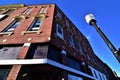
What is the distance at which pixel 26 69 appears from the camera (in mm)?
6656

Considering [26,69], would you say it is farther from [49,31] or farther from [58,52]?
[49,31]

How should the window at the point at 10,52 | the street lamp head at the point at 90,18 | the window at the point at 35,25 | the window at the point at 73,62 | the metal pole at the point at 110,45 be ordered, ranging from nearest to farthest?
1. the metal pole at the point at 110,45
2. the street lamp head at the point at 90,18
3. the window at the point at 10,52
4. the window at the point at 73,62
5. the window at the point at 35,25

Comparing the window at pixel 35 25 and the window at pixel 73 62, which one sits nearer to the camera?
the window at pixel 73 62

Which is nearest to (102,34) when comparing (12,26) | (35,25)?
(35,25)

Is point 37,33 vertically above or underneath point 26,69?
above

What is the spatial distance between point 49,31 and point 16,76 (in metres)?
3.85

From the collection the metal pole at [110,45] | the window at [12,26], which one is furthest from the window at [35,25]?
the metal pole at [110,45]

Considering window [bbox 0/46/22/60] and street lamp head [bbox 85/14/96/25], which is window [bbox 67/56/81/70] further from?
street lamp head [bbox 85/14/96/25]

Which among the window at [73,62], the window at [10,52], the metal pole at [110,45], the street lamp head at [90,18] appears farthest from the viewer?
the window at [73,62]

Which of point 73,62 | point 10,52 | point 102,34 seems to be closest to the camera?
point 102,34

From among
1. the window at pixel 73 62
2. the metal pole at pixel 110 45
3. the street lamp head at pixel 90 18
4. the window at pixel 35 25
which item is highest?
the window at pixel 35 25

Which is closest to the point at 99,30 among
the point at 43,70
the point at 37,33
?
the point at 43,70

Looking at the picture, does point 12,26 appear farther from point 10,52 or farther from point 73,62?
point 73,62

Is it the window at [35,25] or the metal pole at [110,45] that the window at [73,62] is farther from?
the metal pole at [110,45]
